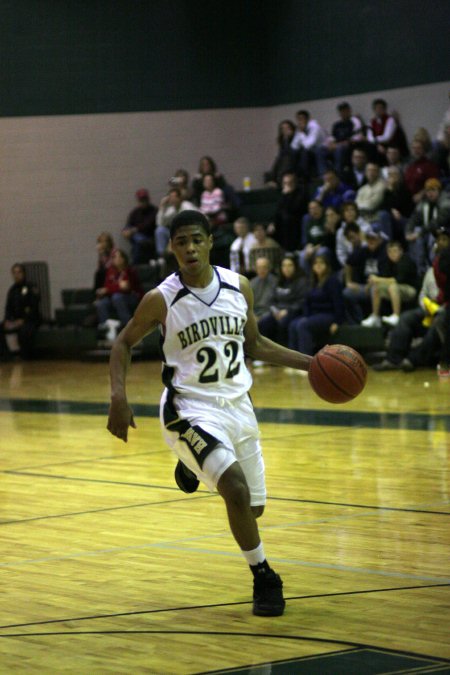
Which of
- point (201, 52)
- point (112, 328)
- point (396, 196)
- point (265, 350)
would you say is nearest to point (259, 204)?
point (201, 52)

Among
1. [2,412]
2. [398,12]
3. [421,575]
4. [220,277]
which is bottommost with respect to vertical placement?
[2,412]

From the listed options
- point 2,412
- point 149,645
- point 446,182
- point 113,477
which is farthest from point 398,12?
point 149,645

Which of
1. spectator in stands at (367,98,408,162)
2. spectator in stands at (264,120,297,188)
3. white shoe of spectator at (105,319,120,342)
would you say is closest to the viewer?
spectator in stands at (367,98,408,162)

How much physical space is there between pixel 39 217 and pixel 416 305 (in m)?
7.79

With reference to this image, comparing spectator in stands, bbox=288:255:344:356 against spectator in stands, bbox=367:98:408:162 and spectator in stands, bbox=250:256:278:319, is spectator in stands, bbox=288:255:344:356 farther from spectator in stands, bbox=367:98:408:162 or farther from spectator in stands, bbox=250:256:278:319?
spectator in stands, bbox=367:98:408:162

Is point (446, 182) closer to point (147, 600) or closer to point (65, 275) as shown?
point (65, 275)

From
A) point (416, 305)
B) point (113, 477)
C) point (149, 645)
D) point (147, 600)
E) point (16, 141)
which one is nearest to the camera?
point (149, 645)

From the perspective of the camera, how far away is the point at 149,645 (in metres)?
4.21

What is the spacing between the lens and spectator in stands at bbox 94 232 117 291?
19.1 metres

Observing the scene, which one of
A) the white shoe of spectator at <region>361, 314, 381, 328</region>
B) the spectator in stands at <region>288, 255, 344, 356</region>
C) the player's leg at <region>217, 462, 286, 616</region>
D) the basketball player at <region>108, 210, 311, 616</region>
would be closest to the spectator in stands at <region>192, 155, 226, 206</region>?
the spectator in stands at <region>288, 255, 344, 356</region>

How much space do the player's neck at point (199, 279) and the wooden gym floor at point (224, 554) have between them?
1224 millimetres

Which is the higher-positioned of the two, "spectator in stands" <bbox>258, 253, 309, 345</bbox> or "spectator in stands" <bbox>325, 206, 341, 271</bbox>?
"spectator in stands" <bbox>325, 206, 341, 271</bbox>

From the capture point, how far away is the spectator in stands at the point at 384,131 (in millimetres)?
18094

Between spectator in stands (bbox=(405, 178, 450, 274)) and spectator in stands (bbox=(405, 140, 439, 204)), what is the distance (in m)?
0.72
